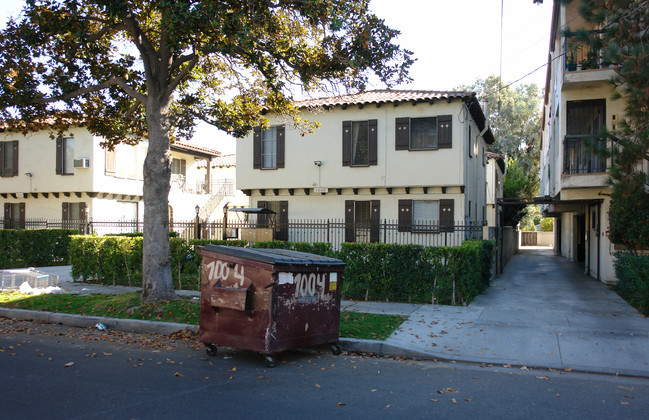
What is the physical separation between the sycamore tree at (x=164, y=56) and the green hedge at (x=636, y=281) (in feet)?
19.7

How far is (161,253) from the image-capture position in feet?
34.1

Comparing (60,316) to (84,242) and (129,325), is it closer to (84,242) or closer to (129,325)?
(129,325)

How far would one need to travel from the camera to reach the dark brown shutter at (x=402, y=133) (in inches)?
755

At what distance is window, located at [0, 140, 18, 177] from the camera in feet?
88.3

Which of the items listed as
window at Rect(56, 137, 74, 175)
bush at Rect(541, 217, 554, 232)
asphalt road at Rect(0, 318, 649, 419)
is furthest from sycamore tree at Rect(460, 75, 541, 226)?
asphalt road at Rect(0, 318, 649, 419)

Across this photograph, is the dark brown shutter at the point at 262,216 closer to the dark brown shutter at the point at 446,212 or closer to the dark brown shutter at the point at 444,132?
the dark brown shutter at the point at 446,212

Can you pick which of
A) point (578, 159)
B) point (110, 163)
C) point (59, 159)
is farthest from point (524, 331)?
point (59, 159)

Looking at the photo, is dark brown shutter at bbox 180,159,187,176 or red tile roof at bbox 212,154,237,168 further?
red tile roof at bbox 212,154,237,168

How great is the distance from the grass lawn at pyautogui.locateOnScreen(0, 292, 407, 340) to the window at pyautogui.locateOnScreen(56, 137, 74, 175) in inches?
599

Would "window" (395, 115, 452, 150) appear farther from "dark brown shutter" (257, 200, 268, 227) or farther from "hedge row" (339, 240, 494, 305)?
"hedge row" (339, 240, 494, 305)

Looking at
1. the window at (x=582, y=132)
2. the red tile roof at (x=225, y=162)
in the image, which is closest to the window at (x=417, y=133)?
the window at (x=582, y=132)

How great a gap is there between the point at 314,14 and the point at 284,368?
6234mm

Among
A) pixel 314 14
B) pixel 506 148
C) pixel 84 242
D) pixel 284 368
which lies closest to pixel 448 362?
pixel 284 368

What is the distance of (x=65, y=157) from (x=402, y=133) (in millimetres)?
17176
